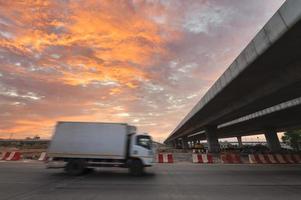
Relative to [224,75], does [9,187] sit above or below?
below

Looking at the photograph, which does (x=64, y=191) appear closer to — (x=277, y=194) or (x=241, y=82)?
(x=277, y=194)

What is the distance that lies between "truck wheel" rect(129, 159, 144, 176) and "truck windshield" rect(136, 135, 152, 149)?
3.90 feet

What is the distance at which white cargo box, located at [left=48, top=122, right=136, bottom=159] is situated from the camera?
52.4ft

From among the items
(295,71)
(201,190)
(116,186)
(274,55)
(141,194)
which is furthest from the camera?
(295,71)

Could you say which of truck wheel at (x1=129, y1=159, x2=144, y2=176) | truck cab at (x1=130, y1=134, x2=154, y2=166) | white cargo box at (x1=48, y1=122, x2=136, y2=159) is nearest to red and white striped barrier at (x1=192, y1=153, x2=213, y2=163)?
truck cab at (x1=130, y1=134, x2=154, y2=166)

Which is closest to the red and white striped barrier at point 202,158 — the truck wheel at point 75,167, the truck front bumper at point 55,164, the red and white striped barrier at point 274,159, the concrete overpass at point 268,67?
the red and white striped barrier at point 274,159

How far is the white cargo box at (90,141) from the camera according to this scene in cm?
1596

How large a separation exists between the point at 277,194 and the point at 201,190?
3.22 m

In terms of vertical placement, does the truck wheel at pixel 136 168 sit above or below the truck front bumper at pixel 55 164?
below

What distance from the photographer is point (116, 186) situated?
11695 millimetres

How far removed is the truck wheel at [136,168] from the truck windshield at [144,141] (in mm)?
1187

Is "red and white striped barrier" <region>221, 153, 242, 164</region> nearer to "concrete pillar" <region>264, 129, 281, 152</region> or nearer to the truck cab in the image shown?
the truck cab

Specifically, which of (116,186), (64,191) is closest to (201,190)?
(116,186)

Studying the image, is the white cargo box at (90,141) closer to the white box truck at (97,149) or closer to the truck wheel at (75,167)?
the white box truck at (97,149)
